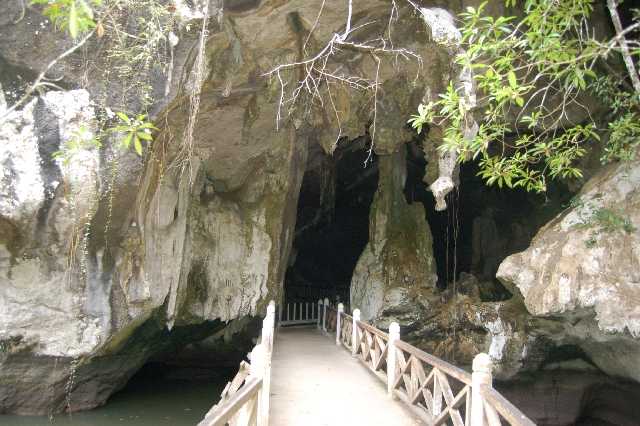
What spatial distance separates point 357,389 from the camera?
673 cm

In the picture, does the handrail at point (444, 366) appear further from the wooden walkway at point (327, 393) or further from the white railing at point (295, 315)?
the white railing at point (295, 315)

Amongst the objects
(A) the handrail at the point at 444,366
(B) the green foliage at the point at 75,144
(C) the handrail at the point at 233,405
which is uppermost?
(B) the green foliage at the point at 75,144

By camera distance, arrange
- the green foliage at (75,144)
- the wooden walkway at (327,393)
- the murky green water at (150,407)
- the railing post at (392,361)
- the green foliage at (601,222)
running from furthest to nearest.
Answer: the murky green water at (150,407)
the green foliage at (601,222)
the railing post at (392,361)
the wooden walkway at (327,393)
the green foliage at (75,144)

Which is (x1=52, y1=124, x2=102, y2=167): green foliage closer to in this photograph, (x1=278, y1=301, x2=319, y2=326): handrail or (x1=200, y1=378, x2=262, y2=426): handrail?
(x1=200, y1=378, x2=262, y2=426): handrail

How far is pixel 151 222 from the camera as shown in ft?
25.8

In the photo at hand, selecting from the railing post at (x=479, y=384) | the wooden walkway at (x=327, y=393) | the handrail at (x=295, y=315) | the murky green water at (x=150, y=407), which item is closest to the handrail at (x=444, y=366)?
the railing post at (x=479, y=384)

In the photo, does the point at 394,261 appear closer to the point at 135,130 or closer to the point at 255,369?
the point at 255,369

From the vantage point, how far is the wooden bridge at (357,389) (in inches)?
145

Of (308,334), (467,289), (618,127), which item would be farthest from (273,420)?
(467,289)

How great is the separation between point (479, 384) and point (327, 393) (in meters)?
3.01

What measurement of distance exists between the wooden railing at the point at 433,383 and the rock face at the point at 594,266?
2432mm

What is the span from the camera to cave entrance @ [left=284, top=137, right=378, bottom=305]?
55.7 ft

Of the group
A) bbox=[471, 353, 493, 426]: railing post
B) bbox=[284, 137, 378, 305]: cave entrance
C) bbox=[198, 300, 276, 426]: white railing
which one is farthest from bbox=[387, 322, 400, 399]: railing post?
bbox=[284, 137, 378, 305]: cave entrance

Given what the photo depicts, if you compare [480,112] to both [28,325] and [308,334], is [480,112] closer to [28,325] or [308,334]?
[308,334]
